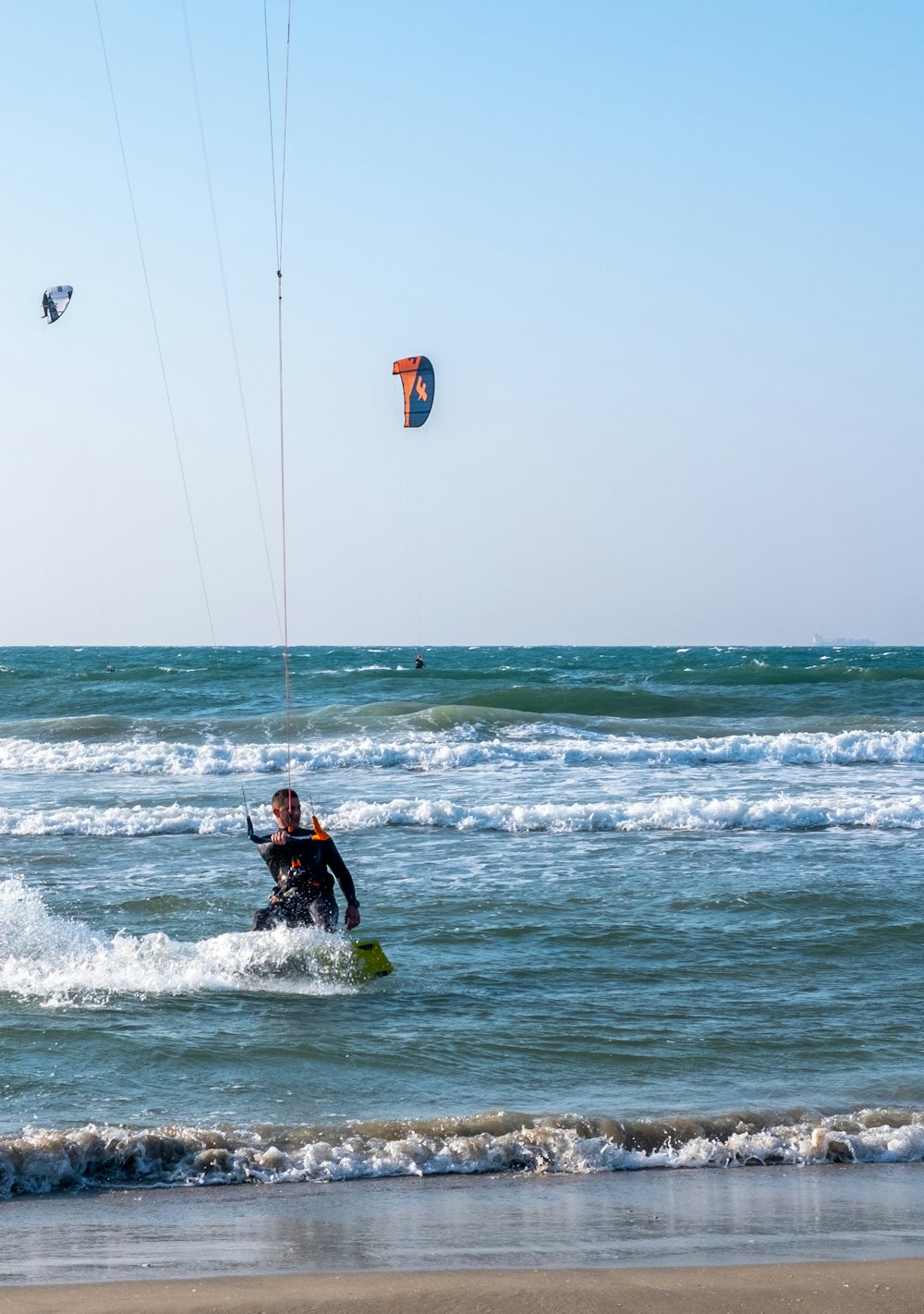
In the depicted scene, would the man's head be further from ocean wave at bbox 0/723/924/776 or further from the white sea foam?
ocean wave at bbox 0/723/924/776

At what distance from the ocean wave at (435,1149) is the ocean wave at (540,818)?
8.43 meters

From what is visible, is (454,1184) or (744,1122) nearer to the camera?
(454,1184)

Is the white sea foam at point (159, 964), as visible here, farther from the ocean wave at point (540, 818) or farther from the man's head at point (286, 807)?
the ocean wave at point (540, 818)

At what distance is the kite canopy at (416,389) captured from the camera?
2041cm

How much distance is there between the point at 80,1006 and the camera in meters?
7.17

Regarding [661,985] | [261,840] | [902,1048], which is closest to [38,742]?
[261,840]

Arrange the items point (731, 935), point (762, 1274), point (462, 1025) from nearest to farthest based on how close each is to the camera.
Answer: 1. point (762, 1274)
2. point (462, 1025)
3. point (731, 935)

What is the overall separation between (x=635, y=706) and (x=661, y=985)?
23.9 metres

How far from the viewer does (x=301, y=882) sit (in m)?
8.16

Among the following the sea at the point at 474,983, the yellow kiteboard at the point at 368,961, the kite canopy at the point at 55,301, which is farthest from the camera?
the kite canopy at the point at 55,301

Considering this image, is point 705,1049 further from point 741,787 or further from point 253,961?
point 741,787

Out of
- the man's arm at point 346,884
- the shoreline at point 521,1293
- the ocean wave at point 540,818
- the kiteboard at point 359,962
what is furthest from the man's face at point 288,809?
the ocean wave at point 540,818

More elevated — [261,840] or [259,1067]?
[261,840]

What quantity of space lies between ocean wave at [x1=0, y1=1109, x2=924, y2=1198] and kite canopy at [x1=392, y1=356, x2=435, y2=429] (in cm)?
1619
